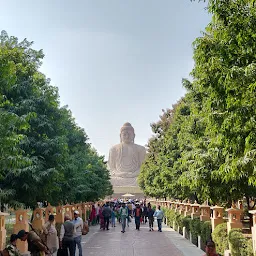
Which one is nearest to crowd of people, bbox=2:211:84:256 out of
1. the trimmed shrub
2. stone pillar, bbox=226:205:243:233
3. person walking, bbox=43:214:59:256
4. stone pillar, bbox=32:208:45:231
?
person walking, bbox=43:214:59:256

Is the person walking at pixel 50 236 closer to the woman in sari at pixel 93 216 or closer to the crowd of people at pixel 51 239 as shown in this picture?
the crowd of people at pixel 51 239

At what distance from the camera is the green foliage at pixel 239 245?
9.47 meters

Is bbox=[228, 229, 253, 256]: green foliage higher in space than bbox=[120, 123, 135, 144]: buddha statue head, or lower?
lower

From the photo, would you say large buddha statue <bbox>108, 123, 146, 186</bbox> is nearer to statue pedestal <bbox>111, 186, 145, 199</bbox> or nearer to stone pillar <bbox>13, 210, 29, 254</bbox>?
statue pedestal <bbox>111, 186, 145, 199</bbox>

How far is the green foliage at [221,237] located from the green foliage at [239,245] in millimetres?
1417

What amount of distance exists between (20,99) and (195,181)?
6449 millimetres

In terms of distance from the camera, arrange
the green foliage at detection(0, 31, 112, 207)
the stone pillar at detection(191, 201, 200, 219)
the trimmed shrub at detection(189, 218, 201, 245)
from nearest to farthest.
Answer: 1. the green foliage at detection(0, 31, 112, 207)
2. the trimmed shrub at detection(189, 218, 201, 245)
3. the stone pillar at detection(191, 201, 200, 219)

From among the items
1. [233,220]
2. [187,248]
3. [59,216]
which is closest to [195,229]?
[187,248]

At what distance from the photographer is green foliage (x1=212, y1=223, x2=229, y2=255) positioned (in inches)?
471

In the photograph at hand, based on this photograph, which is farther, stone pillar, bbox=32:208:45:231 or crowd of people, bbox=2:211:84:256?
stone pillar, bbox=32:208:45:231

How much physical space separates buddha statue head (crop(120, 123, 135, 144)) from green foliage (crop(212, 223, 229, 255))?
220 feet

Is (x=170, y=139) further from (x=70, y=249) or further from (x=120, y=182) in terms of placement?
(x=120, y=182)

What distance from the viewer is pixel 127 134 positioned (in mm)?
80188

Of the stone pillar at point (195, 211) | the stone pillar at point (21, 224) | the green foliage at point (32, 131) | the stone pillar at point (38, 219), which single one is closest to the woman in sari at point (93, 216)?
the stone pillar at point (195, 211)
